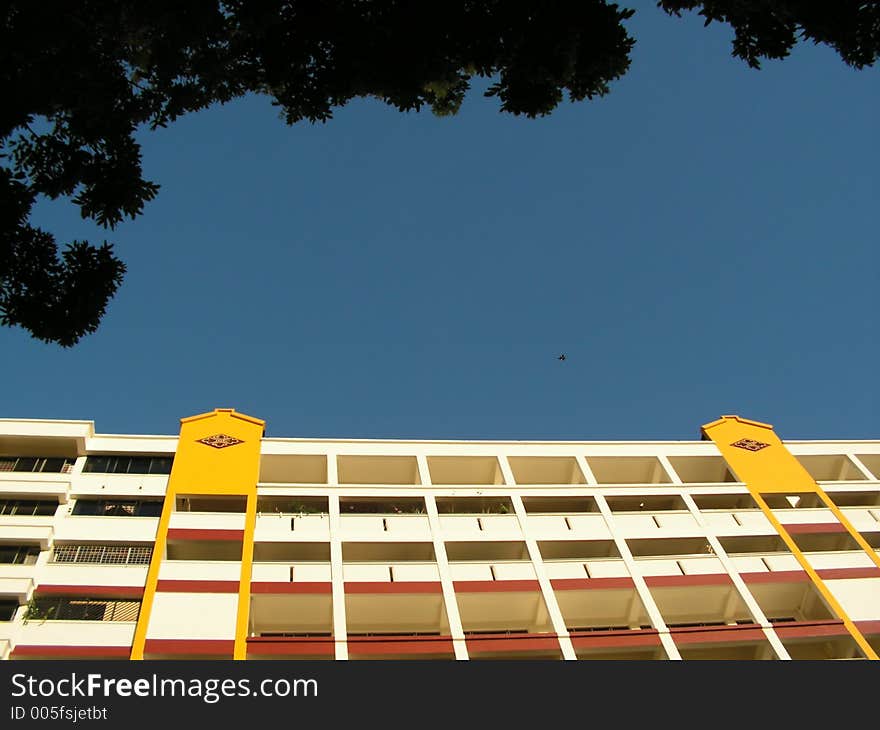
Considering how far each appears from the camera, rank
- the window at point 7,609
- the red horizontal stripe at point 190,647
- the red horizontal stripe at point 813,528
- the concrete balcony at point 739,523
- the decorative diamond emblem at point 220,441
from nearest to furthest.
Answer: the red horizontal stripe at point 190,647 < the window at point 7,609 < the concrete balcony at point 739,523 < the red horizontal stripe at point 813,528 < the decorative diamond emblem at point 220,441

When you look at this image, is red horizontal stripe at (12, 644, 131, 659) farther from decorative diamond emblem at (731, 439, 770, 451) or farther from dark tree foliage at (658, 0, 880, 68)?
decorative diamond emblem at (731, 439, 770, 451)

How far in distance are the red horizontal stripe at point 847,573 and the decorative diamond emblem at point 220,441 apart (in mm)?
24838

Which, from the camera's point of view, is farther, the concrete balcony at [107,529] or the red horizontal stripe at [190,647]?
the concrete balcony at [107,529]

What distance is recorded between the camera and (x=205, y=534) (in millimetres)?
26406

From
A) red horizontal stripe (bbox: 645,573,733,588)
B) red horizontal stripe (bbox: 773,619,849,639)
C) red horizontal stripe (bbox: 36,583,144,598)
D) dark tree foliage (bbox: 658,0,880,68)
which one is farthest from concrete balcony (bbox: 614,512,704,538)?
dark tree foliage (bbox: 658,0,880,68)

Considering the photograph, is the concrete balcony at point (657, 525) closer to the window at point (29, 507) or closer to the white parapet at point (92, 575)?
the white parapet at point (92, 575)

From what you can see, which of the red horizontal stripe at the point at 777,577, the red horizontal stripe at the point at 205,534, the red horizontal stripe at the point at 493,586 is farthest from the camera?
the red horizontal stripe at the point at 777,577

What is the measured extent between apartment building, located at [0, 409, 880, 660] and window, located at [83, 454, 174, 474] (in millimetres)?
121

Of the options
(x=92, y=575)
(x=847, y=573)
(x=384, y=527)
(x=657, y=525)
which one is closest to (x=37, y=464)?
(x=92, y=575)

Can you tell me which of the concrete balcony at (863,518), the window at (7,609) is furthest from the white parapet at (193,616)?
the concrete balcony at (863,518)

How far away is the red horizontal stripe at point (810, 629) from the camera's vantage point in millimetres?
24516
